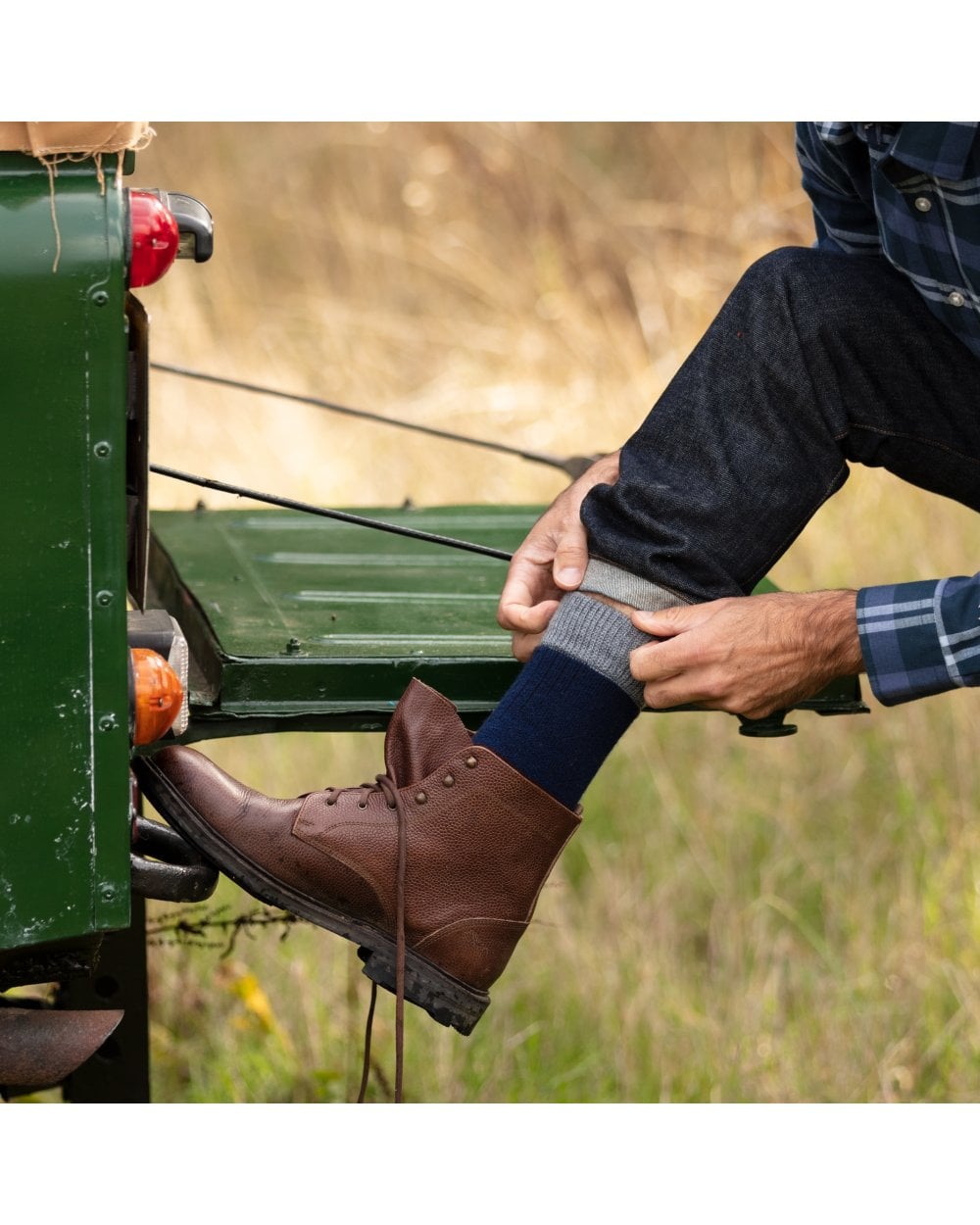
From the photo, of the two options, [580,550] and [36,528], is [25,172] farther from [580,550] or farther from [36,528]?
[580,550]

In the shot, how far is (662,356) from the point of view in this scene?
5.35 meters

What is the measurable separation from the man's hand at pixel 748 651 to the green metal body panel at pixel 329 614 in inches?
5.7

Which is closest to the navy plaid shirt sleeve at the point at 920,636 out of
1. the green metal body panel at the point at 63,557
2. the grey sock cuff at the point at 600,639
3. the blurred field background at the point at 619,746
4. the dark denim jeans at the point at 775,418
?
the dark denim jeans at the point at 775,418

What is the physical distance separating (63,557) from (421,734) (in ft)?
1.97

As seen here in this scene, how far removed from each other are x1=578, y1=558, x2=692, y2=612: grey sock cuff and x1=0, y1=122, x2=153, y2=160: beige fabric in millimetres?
801

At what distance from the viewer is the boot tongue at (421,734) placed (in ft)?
6.41

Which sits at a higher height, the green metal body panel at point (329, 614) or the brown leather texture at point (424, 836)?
the green metal body panel at point (329, 614)

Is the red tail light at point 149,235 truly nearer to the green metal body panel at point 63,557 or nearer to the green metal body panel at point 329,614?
the green metal body panel at point 63,557

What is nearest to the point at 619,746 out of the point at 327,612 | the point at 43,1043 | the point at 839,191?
the point at 327,612

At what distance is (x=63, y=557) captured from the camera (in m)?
1.50

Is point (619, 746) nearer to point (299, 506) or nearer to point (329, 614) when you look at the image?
point (329, 614)

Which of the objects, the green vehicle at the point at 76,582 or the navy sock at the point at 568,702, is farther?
the navy sock at the point at 568,702

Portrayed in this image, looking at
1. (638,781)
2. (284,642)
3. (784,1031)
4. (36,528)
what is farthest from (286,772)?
(36,528)

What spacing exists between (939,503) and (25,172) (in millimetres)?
3793
